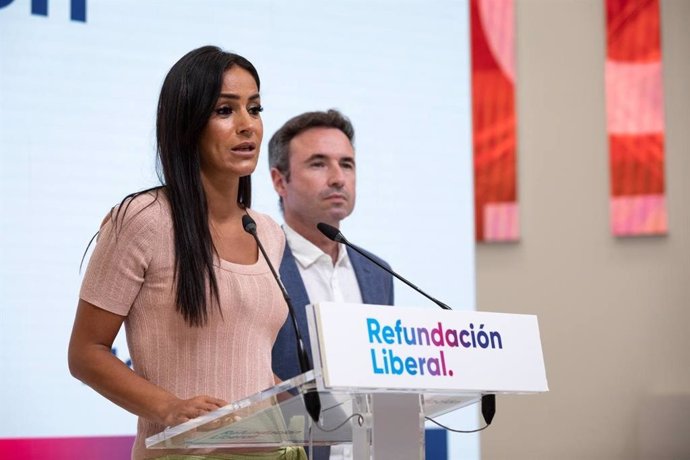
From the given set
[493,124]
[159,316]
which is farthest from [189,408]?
[493,124]

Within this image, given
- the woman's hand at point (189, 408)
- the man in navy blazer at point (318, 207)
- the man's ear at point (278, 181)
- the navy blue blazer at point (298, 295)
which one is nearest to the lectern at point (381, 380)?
the woman's hand at point (189, 408)

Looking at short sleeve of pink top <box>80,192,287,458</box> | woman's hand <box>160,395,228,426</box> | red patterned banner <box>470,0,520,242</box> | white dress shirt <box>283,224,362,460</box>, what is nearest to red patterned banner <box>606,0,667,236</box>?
red patterned banner <box>470,0,520,242</box>

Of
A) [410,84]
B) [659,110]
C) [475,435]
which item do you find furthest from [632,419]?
[410,84]

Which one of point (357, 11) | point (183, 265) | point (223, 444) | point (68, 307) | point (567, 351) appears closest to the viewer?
point (223, 444)

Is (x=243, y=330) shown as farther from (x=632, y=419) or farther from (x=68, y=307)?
(x=632, y=419)

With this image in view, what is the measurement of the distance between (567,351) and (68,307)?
2255mm

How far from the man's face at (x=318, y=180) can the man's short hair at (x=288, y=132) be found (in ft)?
0.05

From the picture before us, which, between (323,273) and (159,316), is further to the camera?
(323,273)

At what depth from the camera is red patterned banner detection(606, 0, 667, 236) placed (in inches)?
171

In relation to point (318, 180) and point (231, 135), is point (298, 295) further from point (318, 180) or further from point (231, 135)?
point (231, 135)

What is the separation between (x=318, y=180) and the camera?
321 cm

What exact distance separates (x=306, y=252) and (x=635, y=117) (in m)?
1.99

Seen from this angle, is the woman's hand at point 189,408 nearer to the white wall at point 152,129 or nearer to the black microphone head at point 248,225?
the black microphone head at point 248,225

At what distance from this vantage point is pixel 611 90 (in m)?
4.38
